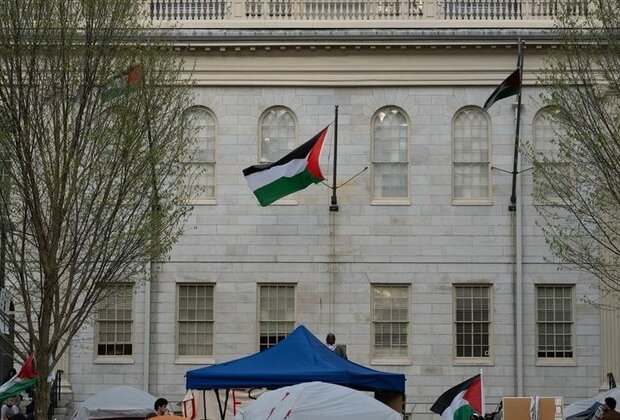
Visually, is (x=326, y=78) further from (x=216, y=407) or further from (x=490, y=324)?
(x=216, y=407)

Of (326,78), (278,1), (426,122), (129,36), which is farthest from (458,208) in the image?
(129,36)

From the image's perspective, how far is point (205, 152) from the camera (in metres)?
37.3

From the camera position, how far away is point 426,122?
37.1 m

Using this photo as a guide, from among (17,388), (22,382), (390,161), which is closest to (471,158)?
(390,161)

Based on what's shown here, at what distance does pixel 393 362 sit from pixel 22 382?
36.7 ft

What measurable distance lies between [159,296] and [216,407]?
11.7 m

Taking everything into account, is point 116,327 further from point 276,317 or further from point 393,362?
point 393,362

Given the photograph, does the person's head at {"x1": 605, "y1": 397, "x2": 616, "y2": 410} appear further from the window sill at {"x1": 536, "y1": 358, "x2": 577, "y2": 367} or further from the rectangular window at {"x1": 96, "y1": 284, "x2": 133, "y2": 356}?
the rectangular window at {"x1": 96, "y1": 284, "x2": 133, "y2": 356}

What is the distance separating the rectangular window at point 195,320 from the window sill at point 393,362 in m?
4.05

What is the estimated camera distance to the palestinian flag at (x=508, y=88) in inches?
1385

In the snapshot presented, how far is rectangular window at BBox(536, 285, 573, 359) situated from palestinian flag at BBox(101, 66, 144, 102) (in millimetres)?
11918

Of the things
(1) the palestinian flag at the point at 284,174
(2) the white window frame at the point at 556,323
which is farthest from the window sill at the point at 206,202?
(2) the white window frame at the point at 556,323

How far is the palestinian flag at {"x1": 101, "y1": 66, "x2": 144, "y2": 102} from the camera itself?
29109 millimetres

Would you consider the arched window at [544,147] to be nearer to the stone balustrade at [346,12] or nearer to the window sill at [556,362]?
the stone balustrade at [346,12]
